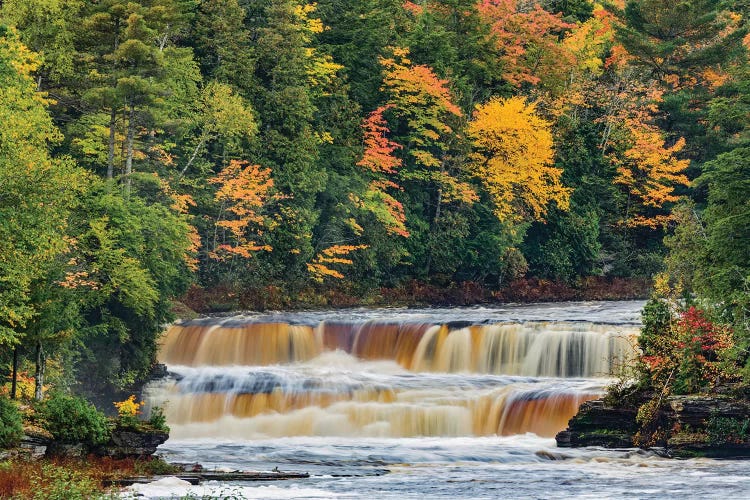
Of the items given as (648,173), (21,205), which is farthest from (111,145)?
(648,173)

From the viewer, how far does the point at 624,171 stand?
63.7 meters

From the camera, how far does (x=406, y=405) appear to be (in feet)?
120

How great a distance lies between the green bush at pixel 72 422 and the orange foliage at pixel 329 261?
2699 centimetres

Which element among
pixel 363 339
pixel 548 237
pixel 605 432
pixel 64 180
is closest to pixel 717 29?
pixel 548 237

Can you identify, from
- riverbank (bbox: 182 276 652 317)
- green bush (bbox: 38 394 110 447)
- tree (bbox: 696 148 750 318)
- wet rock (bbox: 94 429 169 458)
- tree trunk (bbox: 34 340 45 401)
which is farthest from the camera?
riverbank (bbox: 182 276 652 317)

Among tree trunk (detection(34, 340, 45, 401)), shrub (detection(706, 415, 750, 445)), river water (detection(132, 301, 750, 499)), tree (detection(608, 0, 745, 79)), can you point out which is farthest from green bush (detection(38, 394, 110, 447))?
tree (detection(608, 0, 745, 79))

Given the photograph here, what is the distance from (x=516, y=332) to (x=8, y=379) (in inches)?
701

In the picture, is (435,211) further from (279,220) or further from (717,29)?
(717,29)

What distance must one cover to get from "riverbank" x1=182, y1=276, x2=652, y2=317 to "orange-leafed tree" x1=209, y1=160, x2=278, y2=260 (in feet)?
5.82

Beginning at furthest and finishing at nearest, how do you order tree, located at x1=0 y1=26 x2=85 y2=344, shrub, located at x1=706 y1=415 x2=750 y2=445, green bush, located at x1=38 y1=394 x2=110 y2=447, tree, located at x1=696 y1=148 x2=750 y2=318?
tree, located at x1=696 y1=148 x2=750 y2=318
shrub, located at x1=706 y1=415 x2=750 y2=445
green bush, located at x1=38 y1=394 x2=110 y2=447
tree, located at x1=0 y1=26 x2=85 y2=344

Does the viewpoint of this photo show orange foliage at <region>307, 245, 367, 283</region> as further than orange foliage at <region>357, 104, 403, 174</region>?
No

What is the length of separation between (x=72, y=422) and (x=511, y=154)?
37.4 meters

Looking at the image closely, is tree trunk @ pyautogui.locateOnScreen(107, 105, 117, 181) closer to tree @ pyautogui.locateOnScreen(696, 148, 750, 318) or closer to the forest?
the forest

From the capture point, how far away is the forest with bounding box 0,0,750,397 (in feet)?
117
